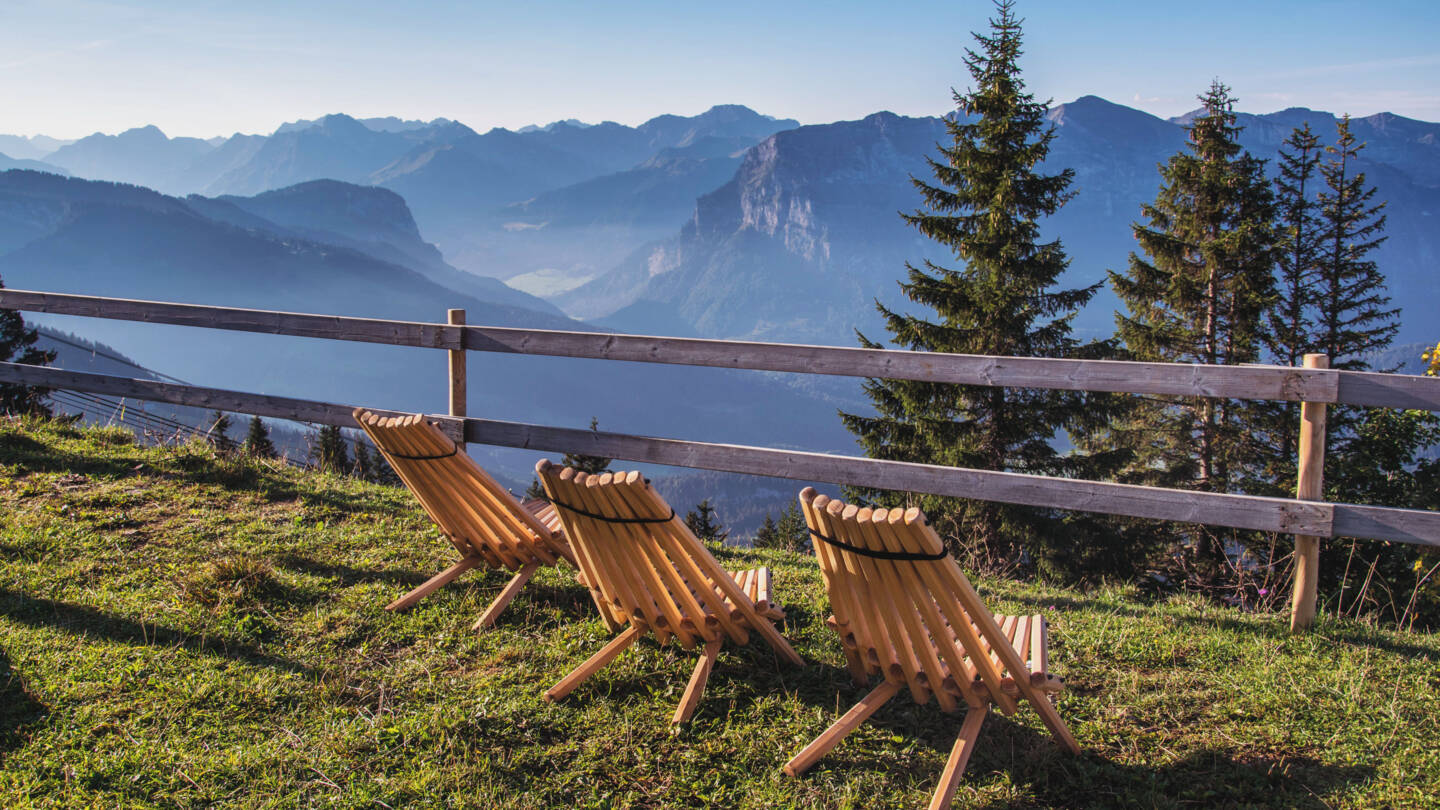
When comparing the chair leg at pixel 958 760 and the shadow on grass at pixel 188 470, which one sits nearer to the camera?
the chair leg at pixel 958 760

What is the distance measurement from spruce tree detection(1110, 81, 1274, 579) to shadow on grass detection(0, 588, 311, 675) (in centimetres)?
2308

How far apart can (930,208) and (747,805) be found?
21.9 metres

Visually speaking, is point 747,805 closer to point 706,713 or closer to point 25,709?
point 706,713

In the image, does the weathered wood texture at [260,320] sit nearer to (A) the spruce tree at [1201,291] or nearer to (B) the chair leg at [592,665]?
(B) the chair leg at [592,665]

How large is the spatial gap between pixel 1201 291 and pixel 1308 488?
2395cm

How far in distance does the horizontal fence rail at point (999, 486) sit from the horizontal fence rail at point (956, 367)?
0.44 metres

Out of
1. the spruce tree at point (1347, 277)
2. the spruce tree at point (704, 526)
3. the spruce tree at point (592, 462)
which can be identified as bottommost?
the spruce tree at point (704, 526)

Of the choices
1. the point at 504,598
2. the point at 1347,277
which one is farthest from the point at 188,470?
the point at 1347,277

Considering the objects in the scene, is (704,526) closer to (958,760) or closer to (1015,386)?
(1015,386)

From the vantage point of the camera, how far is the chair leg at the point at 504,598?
3.64 metres

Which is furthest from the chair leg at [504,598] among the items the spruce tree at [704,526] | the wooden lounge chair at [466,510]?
the spruce tree at [704,526]

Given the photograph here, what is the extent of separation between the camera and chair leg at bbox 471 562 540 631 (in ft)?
12.0

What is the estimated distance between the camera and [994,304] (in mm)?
→ 20328

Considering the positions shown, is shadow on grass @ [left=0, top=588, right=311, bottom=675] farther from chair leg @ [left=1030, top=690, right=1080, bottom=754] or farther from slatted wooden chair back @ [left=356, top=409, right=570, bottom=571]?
chair leg @ [left=1030, top=690, right=1080, bottom=754]
